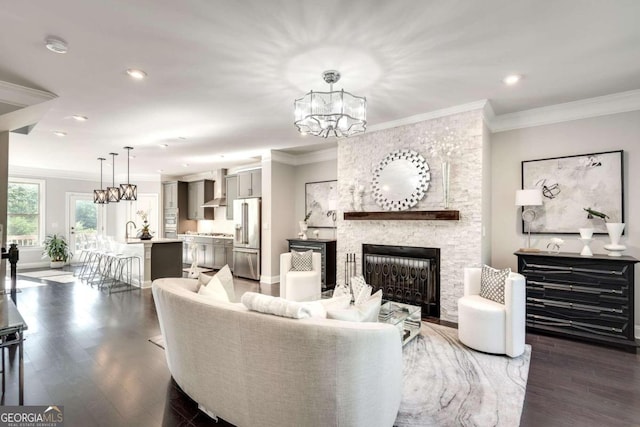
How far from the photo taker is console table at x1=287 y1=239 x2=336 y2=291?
5.80 meters

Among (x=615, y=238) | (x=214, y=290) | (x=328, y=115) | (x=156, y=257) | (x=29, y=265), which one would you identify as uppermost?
(x=328, y=115)

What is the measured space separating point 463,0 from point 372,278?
12.2 feet

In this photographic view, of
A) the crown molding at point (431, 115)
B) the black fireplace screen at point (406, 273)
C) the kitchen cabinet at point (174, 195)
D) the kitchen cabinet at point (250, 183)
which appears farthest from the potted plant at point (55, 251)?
the crown molding at point (431, 115)

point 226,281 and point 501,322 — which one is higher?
point 226,281

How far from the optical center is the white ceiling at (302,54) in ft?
6.97

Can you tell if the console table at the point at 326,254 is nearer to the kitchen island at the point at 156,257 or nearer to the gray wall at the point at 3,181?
the kitchen island at the point at 156,257

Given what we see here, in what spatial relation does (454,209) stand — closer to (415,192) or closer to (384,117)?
(415,192)

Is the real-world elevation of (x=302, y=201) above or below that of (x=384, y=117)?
below

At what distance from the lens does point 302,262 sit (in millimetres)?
4965

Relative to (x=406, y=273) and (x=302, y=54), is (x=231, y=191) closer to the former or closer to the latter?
(x=406, y=273)

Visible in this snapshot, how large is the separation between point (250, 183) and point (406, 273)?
13.9ft

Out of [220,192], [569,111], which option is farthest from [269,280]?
[569,111]

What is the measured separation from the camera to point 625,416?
214cm

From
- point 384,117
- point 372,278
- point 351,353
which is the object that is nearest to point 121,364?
point 351,353
